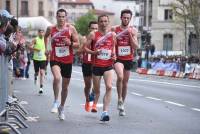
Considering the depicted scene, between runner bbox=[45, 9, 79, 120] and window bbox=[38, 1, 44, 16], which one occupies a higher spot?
window bbox=[38, 1, 44, 16]

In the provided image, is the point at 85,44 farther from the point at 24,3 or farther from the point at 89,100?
the point at 24,3

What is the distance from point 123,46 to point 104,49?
44.7 inches

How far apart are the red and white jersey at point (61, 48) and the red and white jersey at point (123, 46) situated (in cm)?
142

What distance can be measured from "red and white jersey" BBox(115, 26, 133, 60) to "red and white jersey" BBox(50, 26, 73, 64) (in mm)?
1417

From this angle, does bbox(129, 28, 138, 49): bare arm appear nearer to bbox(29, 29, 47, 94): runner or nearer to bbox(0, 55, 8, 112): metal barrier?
bbox(0, 55, 8, 112): metal barrier

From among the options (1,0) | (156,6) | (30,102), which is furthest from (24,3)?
(30,102)

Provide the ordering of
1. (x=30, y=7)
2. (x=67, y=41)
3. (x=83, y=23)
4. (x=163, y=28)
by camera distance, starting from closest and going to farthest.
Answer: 1. (x=67, y=41)
2. (x=163, y=28)
3. (x=30, y=7)
4. (x=83, y=23)

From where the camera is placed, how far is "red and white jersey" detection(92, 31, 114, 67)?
44.0 ft

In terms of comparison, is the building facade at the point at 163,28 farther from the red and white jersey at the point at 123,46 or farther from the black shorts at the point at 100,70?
the black shorts at the point at 100,70

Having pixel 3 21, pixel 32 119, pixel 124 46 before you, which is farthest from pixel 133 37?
pixel 3 21

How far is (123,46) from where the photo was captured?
14508mm

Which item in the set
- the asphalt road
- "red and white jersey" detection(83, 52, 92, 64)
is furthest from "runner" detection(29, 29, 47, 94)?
"red and white jersey" detection(83, 52, 92, 64)

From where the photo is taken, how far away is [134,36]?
47.3 ft

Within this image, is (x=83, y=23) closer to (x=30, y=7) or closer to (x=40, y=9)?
(x=40, y=9)
